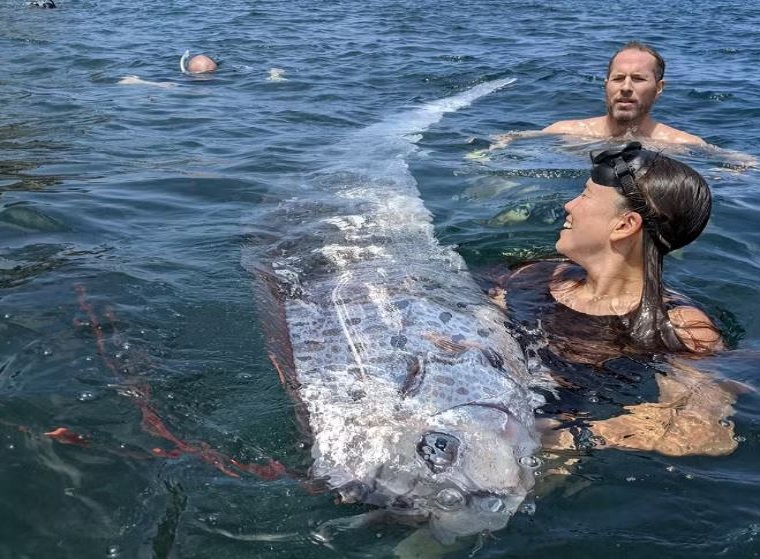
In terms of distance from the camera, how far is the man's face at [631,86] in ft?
24.3

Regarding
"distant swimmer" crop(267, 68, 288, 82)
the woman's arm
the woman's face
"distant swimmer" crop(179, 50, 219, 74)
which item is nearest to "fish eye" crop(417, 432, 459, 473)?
the woman's arm

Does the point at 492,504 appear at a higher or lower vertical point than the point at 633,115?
higher

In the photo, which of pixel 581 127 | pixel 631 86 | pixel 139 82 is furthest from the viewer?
pixel 139 82

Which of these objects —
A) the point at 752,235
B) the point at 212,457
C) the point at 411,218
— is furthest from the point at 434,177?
the point at 212,457

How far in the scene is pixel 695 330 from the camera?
3701mm

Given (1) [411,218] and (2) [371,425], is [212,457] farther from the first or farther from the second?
(1) [411,218]

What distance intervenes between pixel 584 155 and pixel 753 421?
464 centimetres

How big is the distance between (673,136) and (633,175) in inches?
185

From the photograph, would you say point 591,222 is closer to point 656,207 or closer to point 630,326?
point 656,207

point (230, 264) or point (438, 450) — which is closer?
point (438, 450)

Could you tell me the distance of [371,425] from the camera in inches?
110

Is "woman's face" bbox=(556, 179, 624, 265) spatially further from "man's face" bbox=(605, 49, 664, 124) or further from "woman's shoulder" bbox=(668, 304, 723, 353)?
"man's face" bbox=(605, 49, 664, 124)

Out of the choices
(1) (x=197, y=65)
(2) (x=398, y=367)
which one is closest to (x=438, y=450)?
(2) (x=398, y=367)

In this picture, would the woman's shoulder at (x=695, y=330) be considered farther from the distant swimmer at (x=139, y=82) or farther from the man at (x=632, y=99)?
the distant swimmer at (x=139, y=82)
